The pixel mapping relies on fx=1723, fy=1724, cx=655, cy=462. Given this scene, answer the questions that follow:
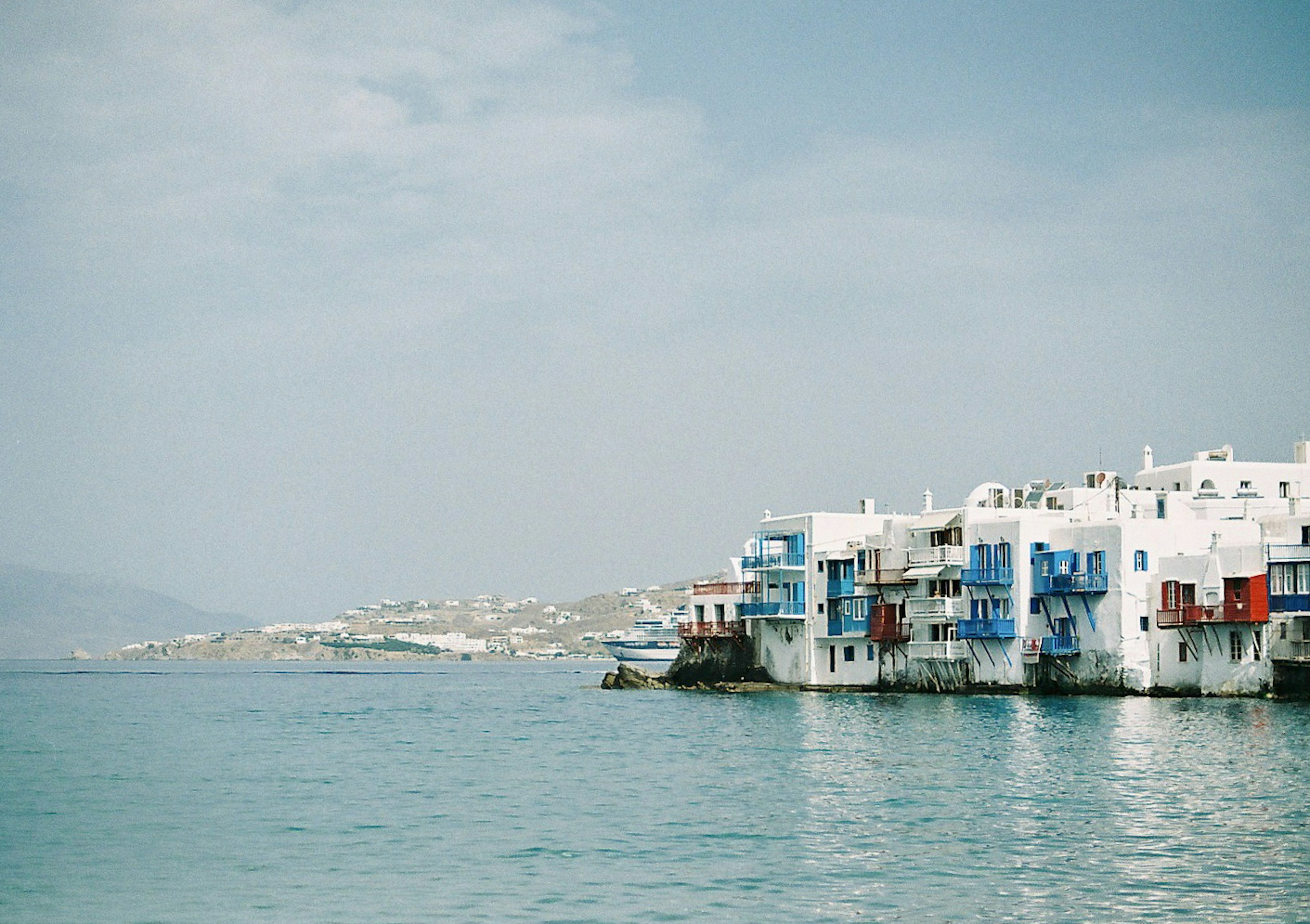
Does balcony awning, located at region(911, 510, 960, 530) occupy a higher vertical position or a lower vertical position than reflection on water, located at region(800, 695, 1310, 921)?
higher

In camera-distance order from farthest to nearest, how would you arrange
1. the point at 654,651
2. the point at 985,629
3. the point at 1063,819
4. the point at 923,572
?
the point at 654,651 → the point at 923,572 → the point at 985,629 → the point at 1063,819

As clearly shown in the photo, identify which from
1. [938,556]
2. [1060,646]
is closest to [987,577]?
[938,556]

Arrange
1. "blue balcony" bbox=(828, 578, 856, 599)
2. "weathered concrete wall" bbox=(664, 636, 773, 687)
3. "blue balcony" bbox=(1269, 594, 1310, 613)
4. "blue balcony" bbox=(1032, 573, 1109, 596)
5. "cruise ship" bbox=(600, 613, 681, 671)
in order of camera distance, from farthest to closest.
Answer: "cruise ship" bbox=(600, 613, 681, 671)
"weathered concrete wall" bbox=(664, 636, 773, 687)
"blue balcony" bbox=(828, 578, 856, 599)
"blue balcony" bbox=(1032, 573, 1109, 596)
"blue balcony" bbox=(1269, 594, 1310, 613)

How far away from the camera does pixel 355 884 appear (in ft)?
96.2

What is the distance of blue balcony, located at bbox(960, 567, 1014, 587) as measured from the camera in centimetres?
8100

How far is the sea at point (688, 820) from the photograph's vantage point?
89.5ft

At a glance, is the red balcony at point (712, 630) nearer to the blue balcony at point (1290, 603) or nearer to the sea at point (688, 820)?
the sea at point (688, 820)

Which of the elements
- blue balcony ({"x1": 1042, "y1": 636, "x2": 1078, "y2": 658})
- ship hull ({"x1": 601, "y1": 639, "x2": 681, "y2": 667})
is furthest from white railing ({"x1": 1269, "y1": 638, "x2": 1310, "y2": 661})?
ship hull ({"x1": 601, "y1": 639, "x2": 681, "y2": 667})

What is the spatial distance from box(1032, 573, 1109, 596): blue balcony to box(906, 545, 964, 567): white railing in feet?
15.5

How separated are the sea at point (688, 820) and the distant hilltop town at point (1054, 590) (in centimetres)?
356

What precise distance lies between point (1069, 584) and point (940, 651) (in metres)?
9.12

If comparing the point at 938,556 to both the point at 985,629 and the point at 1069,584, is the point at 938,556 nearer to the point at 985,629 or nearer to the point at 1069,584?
the point at 985,629

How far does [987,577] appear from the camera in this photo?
81.9m

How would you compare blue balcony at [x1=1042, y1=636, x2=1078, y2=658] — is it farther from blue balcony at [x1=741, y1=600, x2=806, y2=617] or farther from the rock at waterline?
the rock at waterline
